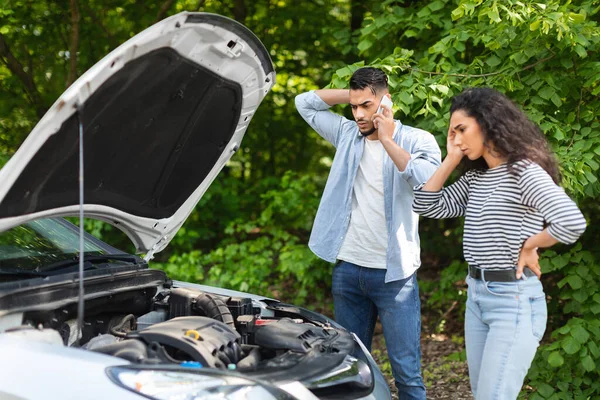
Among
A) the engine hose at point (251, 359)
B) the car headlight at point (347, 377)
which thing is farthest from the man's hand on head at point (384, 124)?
the engine hose at point (251, 359)

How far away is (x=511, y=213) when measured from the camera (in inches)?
119

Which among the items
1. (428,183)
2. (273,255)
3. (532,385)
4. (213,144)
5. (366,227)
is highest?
(213,144)

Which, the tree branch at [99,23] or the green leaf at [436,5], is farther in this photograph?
the tree branch at [99,23]

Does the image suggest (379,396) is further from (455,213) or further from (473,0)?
(473,0)

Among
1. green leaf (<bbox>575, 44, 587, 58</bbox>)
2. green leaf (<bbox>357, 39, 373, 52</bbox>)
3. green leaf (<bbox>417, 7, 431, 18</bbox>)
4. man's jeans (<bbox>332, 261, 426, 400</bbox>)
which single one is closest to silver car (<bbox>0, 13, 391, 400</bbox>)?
man's jeans (<bbox>332, 261, 426, 400</bbox>)

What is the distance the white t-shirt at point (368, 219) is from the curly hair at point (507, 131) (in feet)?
2.75

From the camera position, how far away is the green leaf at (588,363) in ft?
14.9

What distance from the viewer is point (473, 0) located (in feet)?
14.4

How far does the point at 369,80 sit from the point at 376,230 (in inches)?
31.7

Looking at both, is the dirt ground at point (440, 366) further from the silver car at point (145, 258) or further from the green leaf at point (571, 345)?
the silver car at point (145, 258)

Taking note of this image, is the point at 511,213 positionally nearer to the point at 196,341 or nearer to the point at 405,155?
the point at 405,155

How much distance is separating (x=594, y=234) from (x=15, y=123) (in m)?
5.82

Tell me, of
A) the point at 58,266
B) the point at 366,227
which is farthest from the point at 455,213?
the point at 58,266

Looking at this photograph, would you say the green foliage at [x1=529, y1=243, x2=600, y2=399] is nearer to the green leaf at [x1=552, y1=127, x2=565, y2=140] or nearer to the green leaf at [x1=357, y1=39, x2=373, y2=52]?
the green leaf at [x1=552, y1=127, x2=565, y2=140]
